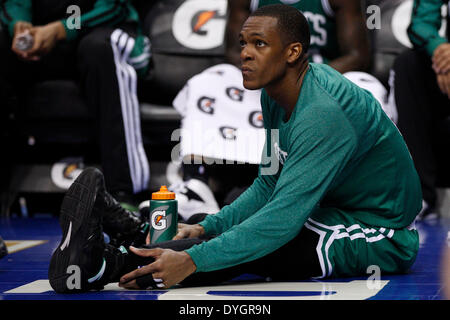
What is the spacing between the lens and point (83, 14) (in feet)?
10.7

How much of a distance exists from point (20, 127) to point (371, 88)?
1.82 metres

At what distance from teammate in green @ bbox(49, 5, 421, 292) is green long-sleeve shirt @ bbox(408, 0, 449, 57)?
4.78ft

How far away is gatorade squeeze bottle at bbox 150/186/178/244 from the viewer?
1.83 meters

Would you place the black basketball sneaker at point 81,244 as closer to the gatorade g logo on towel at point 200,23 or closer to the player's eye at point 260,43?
the player's eye at point 260,43

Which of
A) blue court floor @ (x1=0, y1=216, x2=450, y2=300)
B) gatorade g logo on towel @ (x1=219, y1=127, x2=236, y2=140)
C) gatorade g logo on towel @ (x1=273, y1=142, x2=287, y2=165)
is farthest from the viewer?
gatorade g logo on towel @ (x1=219, y1=127, x2=236, y2=140)

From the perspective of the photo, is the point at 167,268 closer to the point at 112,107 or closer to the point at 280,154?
the point at 280,154

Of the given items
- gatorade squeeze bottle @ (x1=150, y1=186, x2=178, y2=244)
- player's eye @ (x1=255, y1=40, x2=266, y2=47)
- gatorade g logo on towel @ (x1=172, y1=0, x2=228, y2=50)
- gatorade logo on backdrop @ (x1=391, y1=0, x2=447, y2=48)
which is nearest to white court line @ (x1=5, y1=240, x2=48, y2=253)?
gatorade squeeze bottle @ (x1=150, y1=186, x2=178, y2=244)

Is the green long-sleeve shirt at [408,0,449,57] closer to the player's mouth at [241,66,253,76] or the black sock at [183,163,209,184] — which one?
the black sock at [183,163,209,184]

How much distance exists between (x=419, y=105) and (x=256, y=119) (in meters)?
0.79

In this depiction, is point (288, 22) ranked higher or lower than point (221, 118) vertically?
higher

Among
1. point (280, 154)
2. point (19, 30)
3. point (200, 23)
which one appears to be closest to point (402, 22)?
point (200, 23)

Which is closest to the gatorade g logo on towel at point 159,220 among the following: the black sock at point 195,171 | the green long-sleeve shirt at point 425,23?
the black sock at point 195,171

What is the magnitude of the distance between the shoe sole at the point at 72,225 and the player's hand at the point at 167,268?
0.15m

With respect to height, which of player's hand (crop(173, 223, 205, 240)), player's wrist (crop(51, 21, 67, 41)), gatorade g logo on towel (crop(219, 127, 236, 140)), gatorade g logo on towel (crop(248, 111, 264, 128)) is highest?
player's wrist (crop(51, 21, 67, 41))
